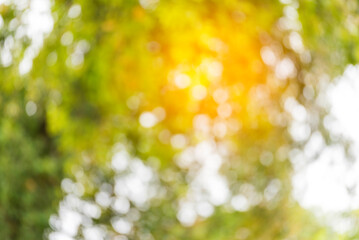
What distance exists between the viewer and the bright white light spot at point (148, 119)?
7621 millimetres

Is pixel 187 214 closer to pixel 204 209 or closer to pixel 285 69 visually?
pixel 204 209

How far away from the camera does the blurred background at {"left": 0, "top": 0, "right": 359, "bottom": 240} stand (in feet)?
16.3

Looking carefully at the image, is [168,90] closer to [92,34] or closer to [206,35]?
[206,35]

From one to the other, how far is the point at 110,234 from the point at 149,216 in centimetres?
50

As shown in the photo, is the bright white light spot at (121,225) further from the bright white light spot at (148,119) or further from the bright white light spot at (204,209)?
the bright white light spot at (148,119)

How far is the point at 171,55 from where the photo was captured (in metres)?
6.47

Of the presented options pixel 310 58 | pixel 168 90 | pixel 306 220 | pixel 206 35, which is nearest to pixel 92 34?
pixel 206 35

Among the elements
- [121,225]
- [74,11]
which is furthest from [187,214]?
[74,11]

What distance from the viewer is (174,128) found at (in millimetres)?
8078

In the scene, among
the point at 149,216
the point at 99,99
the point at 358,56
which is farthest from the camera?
the point at 149,216

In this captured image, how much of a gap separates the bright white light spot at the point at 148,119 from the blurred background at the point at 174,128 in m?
0.03

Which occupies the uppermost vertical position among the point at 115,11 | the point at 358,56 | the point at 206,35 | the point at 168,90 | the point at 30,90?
the point at 168,90

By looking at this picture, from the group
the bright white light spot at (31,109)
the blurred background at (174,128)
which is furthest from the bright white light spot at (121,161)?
the bright white light spot at (31,109)

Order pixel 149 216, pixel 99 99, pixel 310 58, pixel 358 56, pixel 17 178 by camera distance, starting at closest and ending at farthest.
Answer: pixel 358 56 → pixel 310 58 → pixel 17 178 → pixel 99 99 → pixel 149 216
